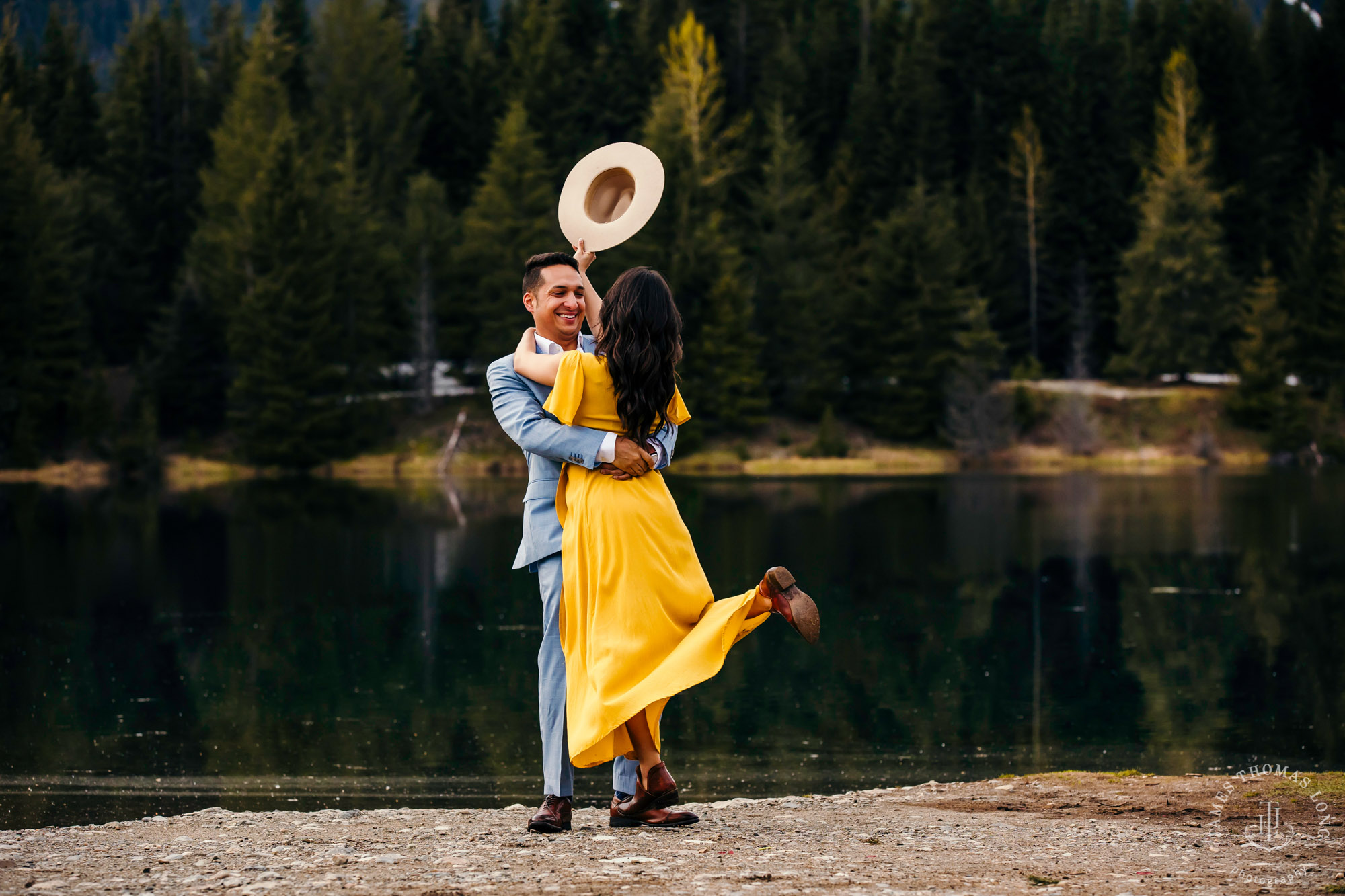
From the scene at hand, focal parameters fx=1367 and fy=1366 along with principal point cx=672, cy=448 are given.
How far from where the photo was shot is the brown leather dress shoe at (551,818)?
19.1ft

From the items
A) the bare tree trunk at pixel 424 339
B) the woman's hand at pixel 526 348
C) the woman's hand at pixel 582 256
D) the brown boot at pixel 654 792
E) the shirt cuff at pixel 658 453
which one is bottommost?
the brown boot at pixel 654 792

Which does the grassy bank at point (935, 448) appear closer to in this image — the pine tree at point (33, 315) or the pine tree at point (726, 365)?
the pine tree at point (726, 365)

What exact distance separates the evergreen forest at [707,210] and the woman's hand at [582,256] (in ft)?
151

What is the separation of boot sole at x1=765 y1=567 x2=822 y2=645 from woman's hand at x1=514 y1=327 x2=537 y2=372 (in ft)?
4.66

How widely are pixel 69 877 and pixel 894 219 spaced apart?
183 ft

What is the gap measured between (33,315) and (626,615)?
172ft

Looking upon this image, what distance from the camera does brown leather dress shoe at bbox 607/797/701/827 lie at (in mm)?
5902

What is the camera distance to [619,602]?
5648 millimetres

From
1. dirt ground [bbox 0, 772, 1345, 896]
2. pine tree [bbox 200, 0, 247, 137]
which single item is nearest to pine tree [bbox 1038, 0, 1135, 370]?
pine tree [bbox 200, 0, 247, 137]

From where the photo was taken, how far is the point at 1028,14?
7462 centimetres

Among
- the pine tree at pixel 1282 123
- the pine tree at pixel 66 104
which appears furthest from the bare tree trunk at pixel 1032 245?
the pine tree at pixel 66 104

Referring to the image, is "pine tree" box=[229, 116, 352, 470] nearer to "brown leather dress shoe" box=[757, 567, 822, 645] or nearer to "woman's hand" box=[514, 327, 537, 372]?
"woman's hand" box=[514, 327, 537, 372]

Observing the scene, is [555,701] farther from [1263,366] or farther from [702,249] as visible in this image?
[1263,366]

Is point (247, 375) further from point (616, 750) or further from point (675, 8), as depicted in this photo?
point (616, 750)
